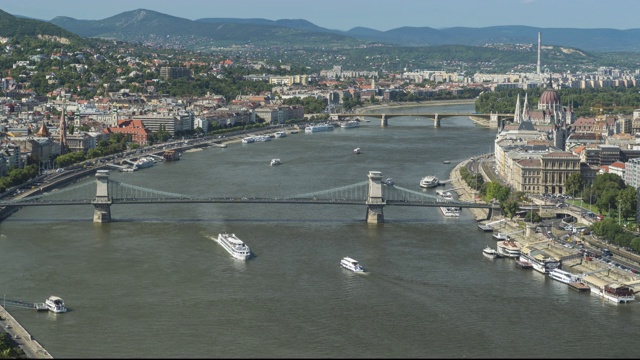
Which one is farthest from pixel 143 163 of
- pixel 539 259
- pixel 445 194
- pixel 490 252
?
pixel 539 259

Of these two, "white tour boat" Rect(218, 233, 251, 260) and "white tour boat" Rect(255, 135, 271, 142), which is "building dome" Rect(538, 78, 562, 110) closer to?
"white tour boat" Rect(255, 135, 271, 142)

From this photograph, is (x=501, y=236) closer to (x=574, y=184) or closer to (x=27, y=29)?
(x=574, y=184)

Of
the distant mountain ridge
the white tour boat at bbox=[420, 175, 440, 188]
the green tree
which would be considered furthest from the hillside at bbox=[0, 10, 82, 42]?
the distant mountain ridge

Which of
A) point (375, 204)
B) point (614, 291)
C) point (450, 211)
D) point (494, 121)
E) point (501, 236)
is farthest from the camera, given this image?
point (494, 121)

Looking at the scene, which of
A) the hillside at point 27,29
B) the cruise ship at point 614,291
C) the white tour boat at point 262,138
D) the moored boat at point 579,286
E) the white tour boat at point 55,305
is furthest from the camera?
the hillside at point 27,29

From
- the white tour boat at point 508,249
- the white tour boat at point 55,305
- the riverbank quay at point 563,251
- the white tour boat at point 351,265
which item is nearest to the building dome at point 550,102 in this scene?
the riverbank quay at point 563,251

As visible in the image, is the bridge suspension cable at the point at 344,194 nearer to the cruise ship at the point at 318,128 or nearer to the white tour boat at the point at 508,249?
the white tour boat at the point at 508,249
